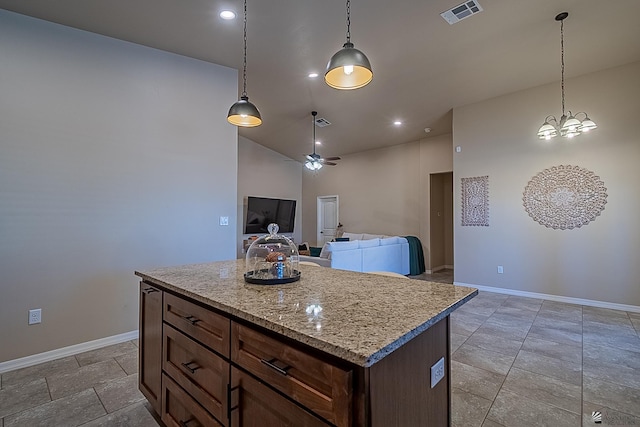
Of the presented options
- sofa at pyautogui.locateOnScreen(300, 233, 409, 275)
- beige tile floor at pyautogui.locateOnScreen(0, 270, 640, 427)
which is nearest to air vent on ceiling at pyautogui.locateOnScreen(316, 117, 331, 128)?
sofa at pyautogui.locateOnScreen(300, 233, 409, 275)

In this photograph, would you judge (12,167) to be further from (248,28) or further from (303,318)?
(303,318)

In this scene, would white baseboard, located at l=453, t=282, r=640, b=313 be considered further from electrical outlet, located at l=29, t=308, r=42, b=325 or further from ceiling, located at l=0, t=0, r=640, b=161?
electrical outlet, located at l=29, t=308, r=42, b=325

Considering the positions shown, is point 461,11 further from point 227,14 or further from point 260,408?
point 260,408

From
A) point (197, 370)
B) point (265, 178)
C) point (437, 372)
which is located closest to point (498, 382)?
point (437, 372)

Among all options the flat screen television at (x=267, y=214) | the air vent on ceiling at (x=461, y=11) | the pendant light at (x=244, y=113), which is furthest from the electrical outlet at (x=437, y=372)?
the flat screen television at (x=267, y=214)

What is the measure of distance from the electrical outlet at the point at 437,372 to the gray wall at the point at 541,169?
4549 mm

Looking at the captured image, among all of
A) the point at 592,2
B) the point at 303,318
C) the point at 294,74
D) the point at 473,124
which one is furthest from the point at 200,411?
the point at 473,124

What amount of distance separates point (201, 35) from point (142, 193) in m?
1.88

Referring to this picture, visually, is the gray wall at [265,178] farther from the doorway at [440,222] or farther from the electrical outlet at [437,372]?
the electrical outlet at [437,372]

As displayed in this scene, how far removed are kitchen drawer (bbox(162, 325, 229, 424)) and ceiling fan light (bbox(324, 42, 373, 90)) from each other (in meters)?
1.74

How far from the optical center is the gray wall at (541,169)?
4.11 metres

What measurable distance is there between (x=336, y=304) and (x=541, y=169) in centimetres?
497

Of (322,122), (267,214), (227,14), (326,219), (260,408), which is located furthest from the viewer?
(326,219)

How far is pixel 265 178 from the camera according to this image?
8.80m
